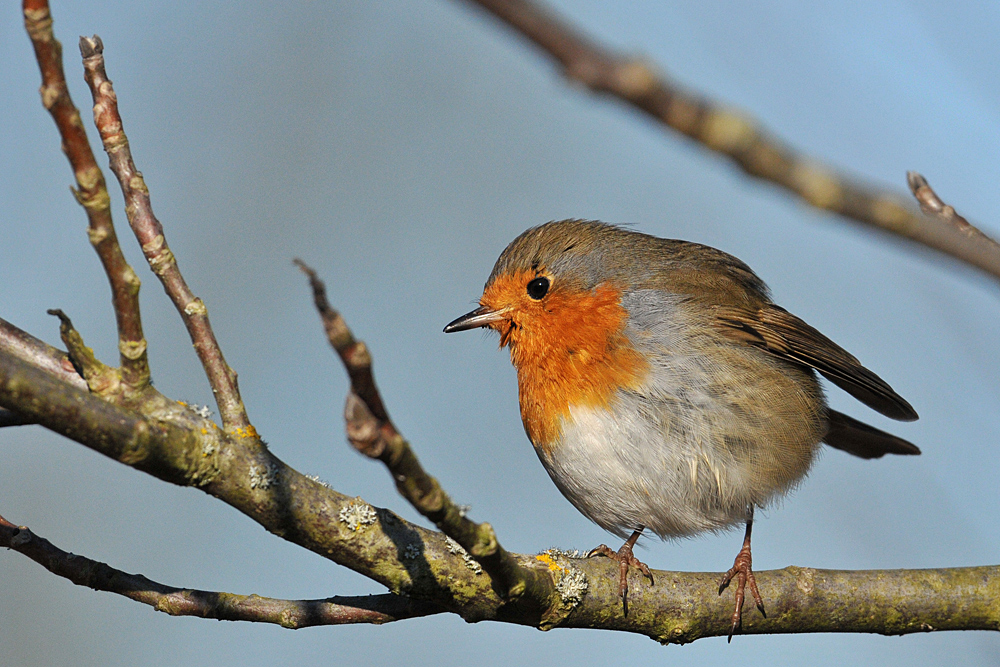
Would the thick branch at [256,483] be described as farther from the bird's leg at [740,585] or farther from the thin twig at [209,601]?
the bird's leg at [740,585]

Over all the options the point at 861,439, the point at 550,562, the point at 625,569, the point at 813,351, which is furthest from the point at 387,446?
the point at 861,439

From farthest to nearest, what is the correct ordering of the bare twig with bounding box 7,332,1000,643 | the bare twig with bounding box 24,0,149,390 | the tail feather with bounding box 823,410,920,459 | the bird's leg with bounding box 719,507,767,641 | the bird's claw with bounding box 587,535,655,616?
1. the tail feather with bounding box 823,410,920,459
2. the bird's leg with bounding box 719,507,767,641
3. the bird's claw with bounding box 587,535,655,616
4. the bare twig with bounding box 7,332,1000,643
5. the bare twig with bounding box 24,0,149,390

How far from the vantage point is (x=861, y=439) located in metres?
4.27

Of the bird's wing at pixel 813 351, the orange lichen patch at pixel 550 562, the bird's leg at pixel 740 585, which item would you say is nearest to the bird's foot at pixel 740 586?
the bird's leg at pixel 740 585

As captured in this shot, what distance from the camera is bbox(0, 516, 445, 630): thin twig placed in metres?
1.99

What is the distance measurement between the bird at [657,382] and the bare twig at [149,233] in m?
1.34

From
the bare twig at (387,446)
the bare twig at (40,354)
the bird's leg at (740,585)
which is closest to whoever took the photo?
the bare twig at (387,446)

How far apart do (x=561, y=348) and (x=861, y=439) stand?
1729 millimetres

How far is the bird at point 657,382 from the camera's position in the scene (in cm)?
320

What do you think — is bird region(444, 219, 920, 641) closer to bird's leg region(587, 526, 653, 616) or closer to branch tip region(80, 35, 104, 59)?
bird's leg region(587, 526, 653, 616)

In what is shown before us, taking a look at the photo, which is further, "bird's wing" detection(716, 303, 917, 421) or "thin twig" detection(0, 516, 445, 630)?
"bird's wing" detection(716, 303, 917, 421)

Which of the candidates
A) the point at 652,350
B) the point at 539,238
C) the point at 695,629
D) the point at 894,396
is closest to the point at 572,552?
the point at 695,629

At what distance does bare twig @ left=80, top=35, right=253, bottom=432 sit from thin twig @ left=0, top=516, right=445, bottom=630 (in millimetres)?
442

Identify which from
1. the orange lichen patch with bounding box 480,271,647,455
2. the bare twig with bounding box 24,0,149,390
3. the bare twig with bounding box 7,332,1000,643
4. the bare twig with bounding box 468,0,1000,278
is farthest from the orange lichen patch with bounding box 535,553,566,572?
the bare twig with bounding box 468,0,1000,278
